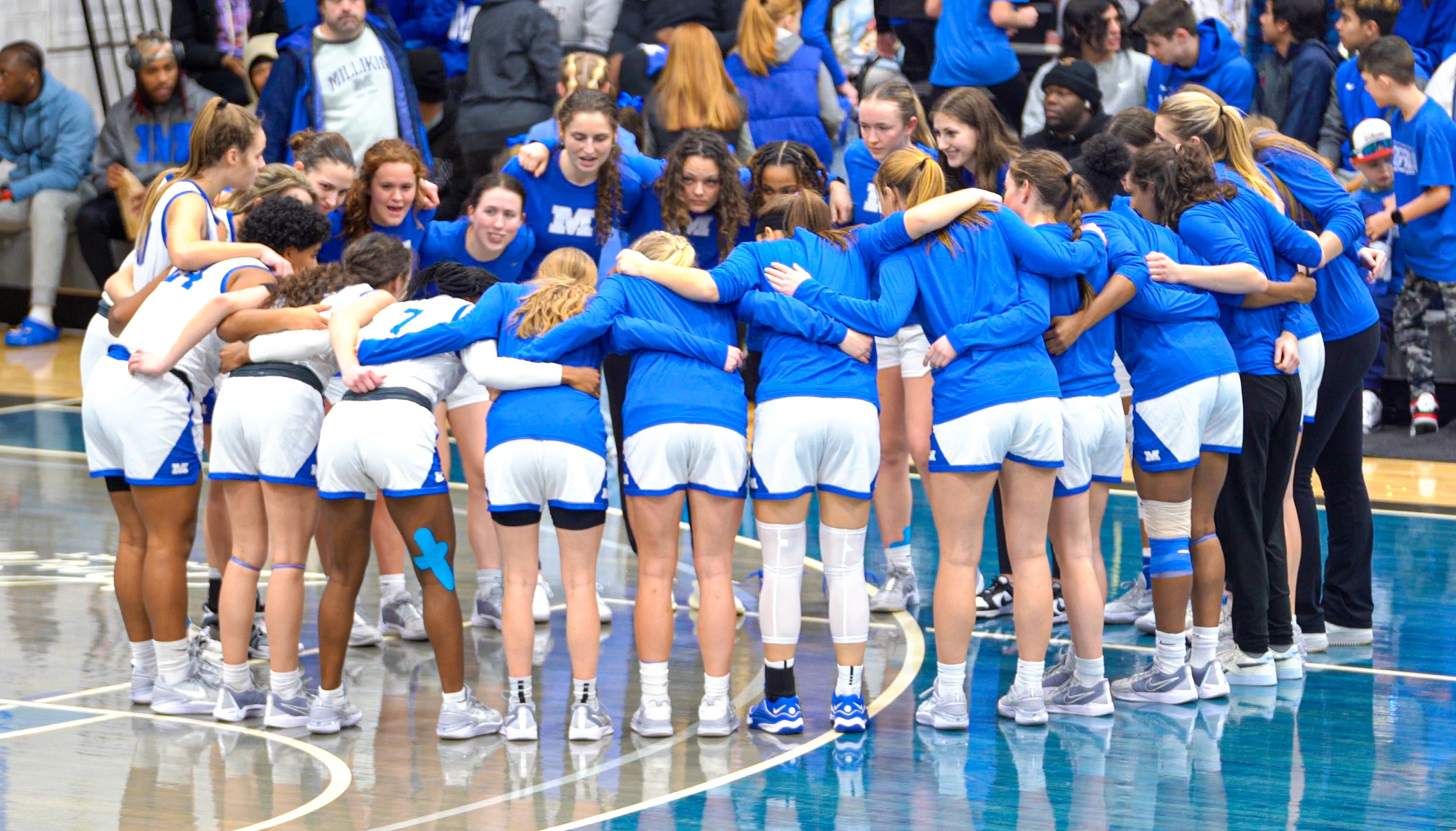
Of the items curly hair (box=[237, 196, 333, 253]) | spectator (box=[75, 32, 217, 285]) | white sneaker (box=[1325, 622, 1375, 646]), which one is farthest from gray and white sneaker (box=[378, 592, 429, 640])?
spectator (box=[75, 32, 217, 285])

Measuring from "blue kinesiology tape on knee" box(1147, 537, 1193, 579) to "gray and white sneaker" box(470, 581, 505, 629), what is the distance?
2.65m

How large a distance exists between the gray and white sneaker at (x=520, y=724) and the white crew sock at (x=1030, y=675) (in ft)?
5.35

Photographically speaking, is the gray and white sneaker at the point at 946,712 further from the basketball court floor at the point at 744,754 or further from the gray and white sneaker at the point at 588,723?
the gray and white sneaker at the point at 588,723

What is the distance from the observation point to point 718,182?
6676mm

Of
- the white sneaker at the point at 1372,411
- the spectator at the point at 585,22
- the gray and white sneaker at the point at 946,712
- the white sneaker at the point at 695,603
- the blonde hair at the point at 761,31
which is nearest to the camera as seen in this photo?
the gray and white sneaker at the point at 946,712

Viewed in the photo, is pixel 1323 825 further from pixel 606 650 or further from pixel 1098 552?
pixel 606 650

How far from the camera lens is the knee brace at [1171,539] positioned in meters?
5.95

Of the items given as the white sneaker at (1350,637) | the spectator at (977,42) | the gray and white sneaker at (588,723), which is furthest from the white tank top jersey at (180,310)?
the spectator at (977,42)

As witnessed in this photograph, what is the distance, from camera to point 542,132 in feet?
24.6

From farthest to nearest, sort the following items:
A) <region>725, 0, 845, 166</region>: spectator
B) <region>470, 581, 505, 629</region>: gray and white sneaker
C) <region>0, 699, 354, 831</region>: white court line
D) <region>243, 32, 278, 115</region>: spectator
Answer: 1. <region>243, 32, 278, 115</region>: spectator
2. <region>725, 0, 845, 166</region>: spectator
3. <region>470, 581, 505, 629</region>: gray and white sneaker
4. <region>0, 699, 354, 831</region>: white court line

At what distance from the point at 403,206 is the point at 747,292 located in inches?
72.9

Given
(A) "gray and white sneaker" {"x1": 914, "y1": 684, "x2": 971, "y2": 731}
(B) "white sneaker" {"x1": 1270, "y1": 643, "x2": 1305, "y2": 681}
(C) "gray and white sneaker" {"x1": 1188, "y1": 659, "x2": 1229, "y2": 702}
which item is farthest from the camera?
(B) "white sneaker" {"x1": 1270, "y1": 643, "x2": 1305, "y2": 681}

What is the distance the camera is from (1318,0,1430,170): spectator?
1038 centimetres

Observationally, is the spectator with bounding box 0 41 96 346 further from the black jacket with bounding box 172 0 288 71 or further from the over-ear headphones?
the black jacket with bounding box 172 0 288 71
